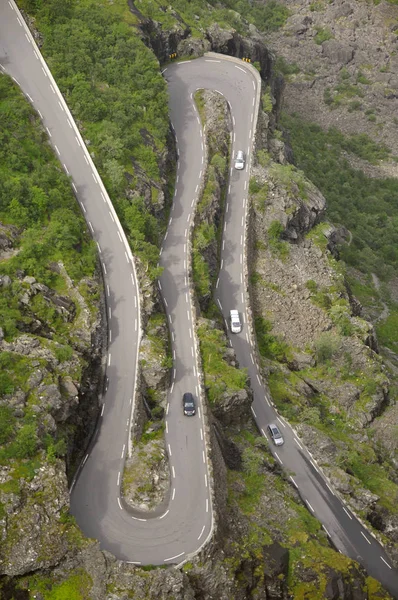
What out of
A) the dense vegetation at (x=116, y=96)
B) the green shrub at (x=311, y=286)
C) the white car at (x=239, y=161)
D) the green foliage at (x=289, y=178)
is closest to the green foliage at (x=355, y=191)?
the green foliage at (x=289, y=178)

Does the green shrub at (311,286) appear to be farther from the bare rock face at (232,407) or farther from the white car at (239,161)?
the bare rock face at (232,407)

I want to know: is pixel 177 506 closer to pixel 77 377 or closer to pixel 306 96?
pixel 77 377

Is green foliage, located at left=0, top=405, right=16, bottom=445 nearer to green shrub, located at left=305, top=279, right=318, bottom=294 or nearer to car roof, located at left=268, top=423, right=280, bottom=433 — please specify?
car roof, located at left=268, top=423, right=280, bottom=433

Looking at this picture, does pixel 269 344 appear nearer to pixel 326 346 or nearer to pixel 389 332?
pixel 326 346

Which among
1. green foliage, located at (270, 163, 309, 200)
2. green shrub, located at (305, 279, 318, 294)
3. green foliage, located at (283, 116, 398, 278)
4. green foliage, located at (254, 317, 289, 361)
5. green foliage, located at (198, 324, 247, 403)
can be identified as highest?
green foliage, located at (270, 163, 309, 200)

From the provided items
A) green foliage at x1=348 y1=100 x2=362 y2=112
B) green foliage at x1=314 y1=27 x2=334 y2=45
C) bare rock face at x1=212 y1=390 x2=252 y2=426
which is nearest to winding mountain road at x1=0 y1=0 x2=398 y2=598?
bare rock face at x1=212 y1=390 x2=252 y2=426
